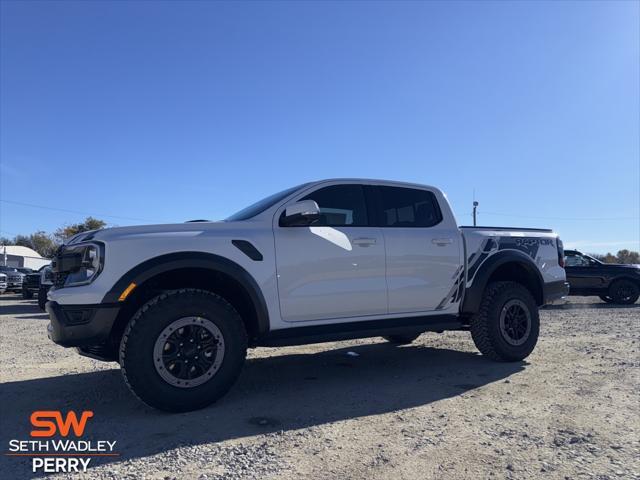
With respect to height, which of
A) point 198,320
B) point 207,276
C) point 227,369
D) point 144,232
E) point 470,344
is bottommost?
point 470,344

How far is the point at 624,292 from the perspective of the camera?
46.9 ft

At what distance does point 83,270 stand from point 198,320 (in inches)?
39.5

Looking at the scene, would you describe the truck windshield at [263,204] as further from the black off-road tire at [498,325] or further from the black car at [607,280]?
the black car at [607,280]

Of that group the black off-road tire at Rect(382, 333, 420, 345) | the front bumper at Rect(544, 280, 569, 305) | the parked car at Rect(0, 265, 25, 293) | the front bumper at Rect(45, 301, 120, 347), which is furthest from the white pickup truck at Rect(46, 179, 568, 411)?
the parked car at Rect(0, 265, 25, 293)

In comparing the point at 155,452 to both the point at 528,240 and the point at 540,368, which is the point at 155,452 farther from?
the point at 528,240

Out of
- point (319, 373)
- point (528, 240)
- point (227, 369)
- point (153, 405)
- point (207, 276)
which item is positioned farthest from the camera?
point (528, 240)

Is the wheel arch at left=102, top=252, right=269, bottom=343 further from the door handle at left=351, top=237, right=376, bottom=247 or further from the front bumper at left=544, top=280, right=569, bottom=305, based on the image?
the front bumper at left=544, top=280, right=569, bottom=305


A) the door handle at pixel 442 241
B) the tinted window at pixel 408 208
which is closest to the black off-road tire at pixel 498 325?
the door handle at pixel 442 241

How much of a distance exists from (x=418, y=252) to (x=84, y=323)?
3.21 m

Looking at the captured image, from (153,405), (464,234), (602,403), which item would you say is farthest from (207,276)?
(602,403)

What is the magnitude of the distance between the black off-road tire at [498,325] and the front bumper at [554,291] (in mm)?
395

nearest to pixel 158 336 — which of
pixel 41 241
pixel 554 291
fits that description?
pixel 554 291

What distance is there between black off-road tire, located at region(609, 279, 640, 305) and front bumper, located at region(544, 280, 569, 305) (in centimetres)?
971

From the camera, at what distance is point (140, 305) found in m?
3.99
